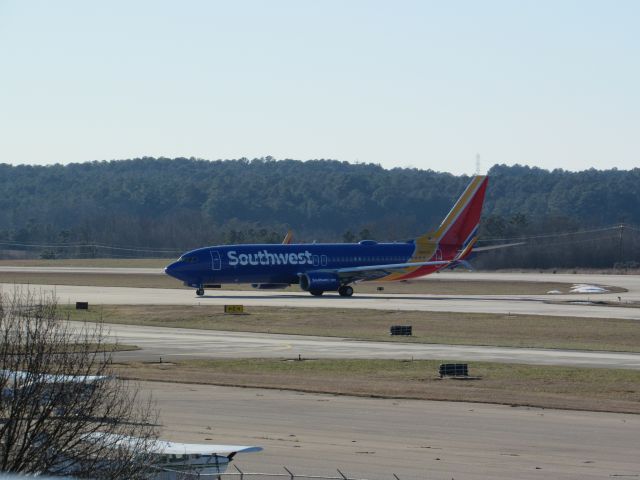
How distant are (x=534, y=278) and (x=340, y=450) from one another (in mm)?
101191

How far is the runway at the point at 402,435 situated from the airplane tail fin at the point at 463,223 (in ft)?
203

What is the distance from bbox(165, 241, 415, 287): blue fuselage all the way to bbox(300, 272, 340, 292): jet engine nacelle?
75cm

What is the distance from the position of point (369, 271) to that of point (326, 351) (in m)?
41.3

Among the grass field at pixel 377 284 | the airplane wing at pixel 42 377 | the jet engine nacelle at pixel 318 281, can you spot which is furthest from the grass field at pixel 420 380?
the grass field at pixel 377 284

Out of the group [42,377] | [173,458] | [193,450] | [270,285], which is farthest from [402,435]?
[270,285]

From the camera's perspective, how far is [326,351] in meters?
55.0

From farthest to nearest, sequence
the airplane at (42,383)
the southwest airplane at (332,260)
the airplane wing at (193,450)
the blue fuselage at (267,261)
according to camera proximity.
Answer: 1. the southwest airplane at (332,260)
2. the blue fuselage at (267,261)
3. the airplane wing at (193,450)
4. the airplane at (42,383)

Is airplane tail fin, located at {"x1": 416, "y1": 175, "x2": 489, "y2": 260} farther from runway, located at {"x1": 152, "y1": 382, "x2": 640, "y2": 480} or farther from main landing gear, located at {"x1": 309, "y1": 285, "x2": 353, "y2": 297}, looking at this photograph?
runway, located at {"x1": 152, "y1": 382, "x2": 640, "y2": 480}

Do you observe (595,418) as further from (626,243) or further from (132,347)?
(626,243)

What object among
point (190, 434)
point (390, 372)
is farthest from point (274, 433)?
point (390, 372)

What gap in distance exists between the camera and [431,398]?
3966cm

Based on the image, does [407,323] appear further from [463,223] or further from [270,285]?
[463,223]

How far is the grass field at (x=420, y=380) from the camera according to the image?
131 ft

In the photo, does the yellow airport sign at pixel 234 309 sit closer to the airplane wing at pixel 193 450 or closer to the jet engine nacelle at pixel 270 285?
the jet engine nacelle at pixel 270 285
